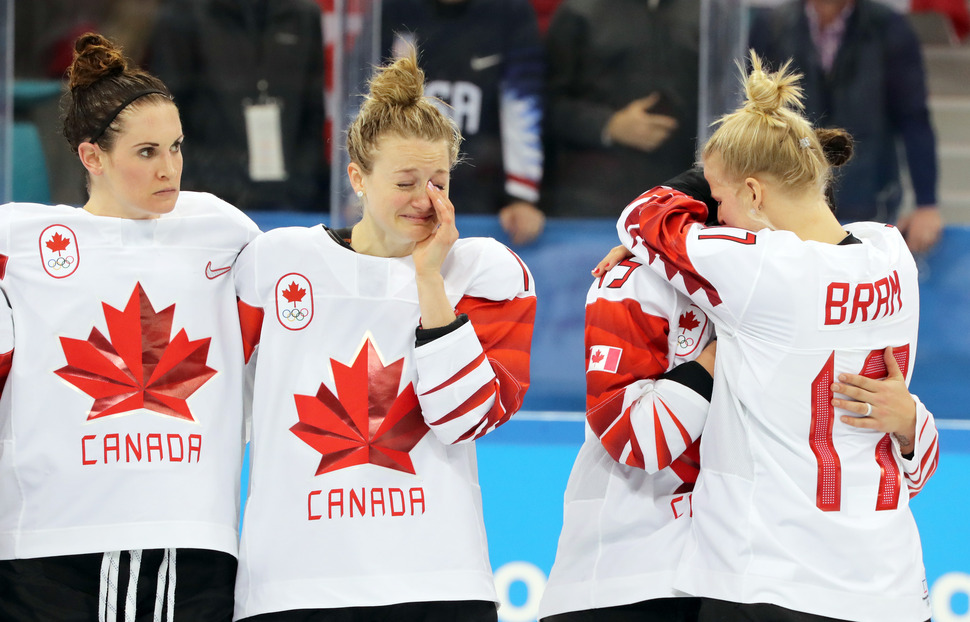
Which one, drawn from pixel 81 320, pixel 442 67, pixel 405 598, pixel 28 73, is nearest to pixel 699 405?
pixel 405 598

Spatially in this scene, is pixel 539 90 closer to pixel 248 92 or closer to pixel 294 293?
pixel 248 92

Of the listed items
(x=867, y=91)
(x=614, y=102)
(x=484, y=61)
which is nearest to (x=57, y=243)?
(x=484, y=61)

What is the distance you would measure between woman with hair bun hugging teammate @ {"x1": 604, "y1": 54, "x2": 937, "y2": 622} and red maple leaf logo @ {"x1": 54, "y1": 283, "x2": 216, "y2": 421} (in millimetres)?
969

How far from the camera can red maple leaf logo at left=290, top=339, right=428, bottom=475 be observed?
2154 millimetres

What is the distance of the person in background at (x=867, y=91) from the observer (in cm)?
418

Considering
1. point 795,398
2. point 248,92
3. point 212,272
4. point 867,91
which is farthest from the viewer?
point 248,92

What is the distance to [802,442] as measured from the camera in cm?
207

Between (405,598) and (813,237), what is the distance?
1.02 meters

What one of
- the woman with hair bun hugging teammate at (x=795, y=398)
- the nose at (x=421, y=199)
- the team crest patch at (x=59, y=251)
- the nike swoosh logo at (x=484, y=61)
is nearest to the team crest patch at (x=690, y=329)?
the woman with hair bun hugging teammate at (x=795, y=398)

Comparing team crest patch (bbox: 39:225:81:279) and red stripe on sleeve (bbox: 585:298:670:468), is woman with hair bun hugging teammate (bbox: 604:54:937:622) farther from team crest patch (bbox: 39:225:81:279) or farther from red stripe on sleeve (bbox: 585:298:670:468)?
team crest patch (bbox: 39:225:81:279)

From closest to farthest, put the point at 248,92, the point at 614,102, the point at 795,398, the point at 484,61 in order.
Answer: the point at 795,398 → the point at 484,61 → the point at 614,102 → the point at 248,92

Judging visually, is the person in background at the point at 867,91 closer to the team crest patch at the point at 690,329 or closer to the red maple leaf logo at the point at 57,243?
the team crest patch at the point at 690,329

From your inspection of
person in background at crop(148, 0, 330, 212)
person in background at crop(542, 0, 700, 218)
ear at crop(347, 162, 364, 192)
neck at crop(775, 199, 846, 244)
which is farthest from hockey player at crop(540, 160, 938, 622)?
person in background at crop(148, 0, 330, 212)

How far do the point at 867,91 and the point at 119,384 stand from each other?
310 centimetres
